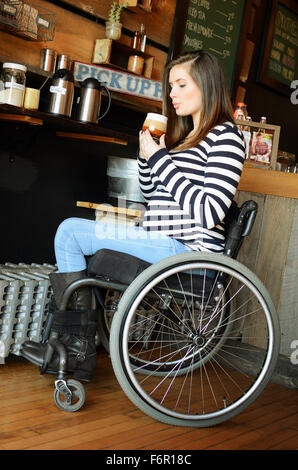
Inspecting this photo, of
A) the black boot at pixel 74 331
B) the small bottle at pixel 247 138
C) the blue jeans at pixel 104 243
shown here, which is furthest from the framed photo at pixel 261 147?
the black boot at pixel 74 331

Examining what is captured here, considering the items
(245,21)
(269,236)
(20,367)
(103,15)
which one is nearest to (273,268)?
(269,236)

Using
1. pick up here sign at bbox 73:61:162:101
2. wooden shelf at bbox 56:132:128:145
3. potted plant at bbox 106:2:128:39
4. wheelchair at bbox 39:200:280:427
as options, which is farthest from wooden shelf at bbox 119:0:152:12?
wheelchair at bbox 39:200:280:427

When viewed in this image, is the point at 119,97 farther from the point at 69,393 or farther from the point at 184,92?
the point at 69,393

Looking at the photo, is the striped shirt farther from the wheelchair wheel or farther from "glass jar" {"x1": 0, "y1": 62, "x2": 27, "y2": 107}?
"glass jar" {"x1": 0, "y1": 62, "x2": 27, "y2": 107}

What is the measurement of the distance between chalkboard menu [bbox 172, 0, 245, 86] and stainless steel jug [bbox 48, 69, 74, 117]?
41.7 inches

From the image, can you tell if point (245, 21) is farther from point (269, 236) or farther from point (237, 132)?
point (237, 132)

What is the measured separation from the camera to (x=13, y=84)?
2.05 meters

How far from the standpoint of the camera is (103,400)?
1.87m

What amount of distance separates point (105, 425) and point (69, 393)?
0.48 feet

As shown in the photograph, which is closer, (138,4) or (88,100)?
(88,100)

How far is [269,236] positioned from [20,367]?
3.82 feet

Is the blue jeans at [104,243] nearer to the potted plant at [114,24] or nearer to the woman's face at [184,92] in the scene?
the woman's face at [184,92]

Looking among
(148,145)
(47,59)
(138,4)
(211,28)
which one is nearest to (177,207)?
(148,145)

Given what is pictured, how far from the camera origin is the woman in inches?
67.4
